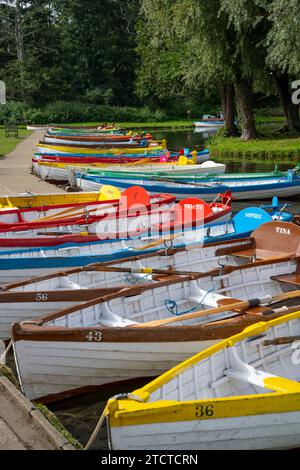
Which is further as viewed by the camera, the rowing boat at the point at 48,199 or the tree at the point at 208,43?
the tree at the point at 208,43

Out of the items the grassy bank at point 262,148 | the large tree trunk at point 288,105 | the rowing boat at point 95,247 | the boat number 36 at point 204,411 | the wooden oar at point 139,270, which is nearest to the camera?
the boat number 36 at point 204,411

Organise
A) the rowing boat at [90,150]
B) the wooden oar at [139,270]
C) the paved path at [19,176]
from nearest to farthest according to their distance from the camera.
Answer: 1. the wooden oar at [139,270]
2. the paved path at [19,176]
3. the rowing boat at [90,150]

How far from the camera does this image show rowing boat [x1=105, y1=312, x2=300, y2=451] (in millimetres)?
4797

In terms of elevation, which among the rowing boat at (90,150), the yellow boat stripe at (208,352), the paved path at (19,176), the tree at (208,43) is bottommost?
the paved path at (19,176)

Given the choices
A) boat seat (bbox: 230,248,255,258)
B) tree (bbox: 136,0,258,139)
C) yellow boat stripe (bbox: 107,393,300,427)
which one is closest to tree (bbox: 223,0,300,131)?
tree (bbox: 136,0,258,139)

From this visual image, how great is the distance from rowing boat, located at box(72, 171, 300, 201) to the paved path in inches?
78.4

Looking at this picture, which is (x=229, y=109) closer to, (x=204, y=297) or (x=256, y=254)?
(x=256, y=254)

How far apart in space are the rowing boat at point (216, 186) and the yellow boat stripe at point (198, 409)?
1354 centimetres

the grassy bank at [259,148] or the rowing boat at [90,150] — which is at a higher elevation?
the rowing boat at [90,150]

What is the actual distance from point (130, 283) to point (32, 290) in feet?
5.06

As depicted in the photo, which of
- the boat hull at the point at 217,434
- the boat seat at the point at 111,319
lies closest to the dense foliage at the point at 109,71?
the boat seat at the point at 111,319

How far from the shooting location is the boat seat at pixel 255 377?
5.49m

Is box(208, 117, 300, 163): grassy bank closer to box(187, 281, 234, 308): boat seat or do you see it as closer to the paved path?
the paved path

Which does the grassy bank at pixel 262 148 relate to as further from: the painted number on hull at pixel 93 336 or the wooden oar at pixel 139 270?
the painted number on hull at pixel 93 336
